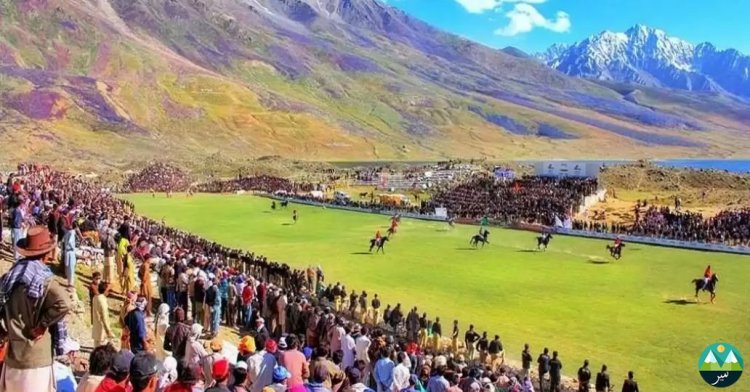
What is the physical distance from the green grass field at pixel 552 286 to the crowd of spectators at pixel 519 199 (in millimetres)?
6475

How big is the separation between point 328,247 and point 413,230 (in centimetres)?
1268

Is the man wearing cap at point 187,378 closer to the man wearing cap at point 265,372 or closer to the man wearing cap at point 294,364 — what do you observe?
the man wearing cap at point 294,364

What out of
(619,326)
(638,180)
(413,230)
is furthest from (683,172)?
(619,326)

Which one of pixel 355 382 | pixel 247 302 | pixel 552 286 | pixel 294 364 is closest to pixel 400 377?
pixel 355 382

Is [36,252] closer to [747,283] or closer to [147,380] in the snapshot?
[147,380]

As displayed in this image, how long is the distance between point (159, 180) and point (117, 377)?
10479 cm

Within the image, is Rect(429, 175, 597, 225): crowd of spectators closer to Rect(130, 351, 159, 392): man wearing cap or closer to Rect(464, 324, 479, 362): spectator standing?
Rect(464, 324, 479, 362): spectator standing

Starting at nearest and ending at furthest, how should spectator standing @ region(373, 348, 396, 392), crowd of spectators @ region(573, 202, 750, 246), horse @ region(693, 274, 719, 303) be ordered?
spectator standing @ region(373, 348, 396, 392) → horse @ region(693, 274, 719, 303) → crowd of spectators @ region(573, 202, 750, 246)

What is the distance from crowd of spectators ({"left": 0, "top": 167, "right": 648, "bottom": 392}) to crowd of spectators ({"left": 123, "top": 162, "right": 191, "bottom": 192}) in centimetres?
7061

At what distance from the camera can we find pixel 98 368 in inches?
311

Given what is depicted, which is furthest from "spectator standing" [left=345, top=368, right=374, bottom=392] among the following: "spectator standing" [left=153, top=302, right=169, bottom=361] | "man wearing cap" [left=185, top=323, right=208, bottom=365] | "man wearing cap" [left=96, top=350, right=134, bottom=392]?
"spectator standing" [left=153, top=302, right=169, bottom=361]

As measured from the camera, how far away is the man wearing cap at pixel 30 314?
695 cm

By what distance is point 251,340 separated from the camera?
Result: 11.6m

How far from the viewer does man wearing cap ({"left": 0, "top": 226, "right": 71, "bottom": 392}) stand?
6.95 metres
